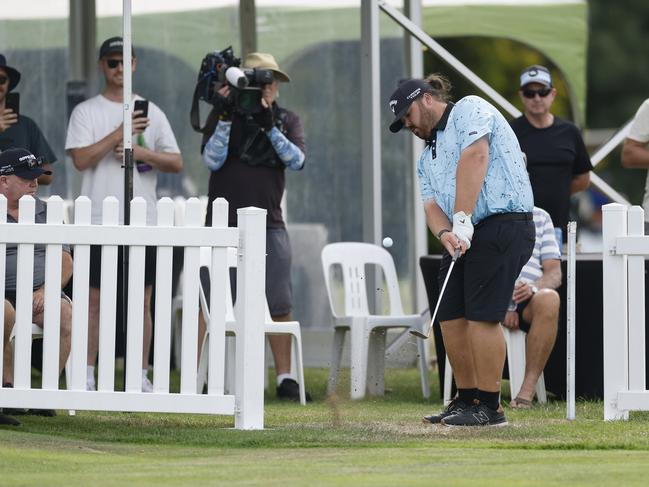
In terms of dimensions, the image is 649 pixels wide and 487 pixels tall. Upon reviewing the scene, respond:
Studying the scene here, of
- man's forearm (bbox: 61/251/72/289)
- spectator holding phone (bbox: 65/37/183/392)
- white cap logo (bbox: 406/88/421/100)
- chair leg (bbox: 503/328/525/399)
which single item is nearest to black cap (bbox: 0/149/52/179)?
man's forearm (bbox: 61/251/72/289)

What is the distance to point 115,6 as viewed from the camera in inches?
468

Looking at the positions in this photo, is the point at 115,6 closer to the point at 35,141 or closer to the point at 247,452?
the point at 35,141

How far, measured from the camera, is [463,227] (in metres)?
7.32

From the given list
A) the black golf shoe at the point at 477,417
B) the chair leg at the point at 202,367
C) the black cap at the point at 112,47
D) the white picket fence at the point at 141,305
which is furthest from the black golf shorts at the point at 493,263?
the black cap at the point at 112,47

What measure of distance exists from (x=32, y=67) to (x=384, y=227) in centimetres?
271

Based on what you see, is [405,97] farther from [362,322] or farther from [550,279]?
[362,322]

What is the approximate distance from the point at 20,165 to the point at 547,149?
3264 mm

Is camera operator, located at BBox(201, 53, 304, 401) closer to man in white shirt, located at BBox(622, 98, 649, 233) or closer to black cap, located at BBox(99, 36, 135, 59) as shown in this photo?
black cap, located at BBox(99, 36, 135, 59)

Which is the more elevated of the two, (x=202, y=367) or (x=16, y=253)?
(x=16, y=253)

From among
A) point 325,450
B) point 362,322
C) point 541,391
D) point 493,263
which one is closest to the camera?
point 325,450

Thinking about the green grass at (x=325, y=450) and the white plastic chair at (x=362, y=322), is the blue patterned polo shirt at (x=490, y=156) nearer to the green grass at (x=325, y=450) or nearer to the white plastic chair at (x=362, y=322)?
the green grass at (x=325, y=450)

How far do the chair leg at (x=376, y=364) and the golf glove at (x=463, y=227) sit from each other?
Answer: 8.40 feet

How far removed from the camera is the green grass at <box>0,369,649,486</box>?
5855 mm

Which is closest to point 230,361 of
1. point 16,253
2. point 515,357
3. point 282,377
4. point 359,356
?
point 282,377
